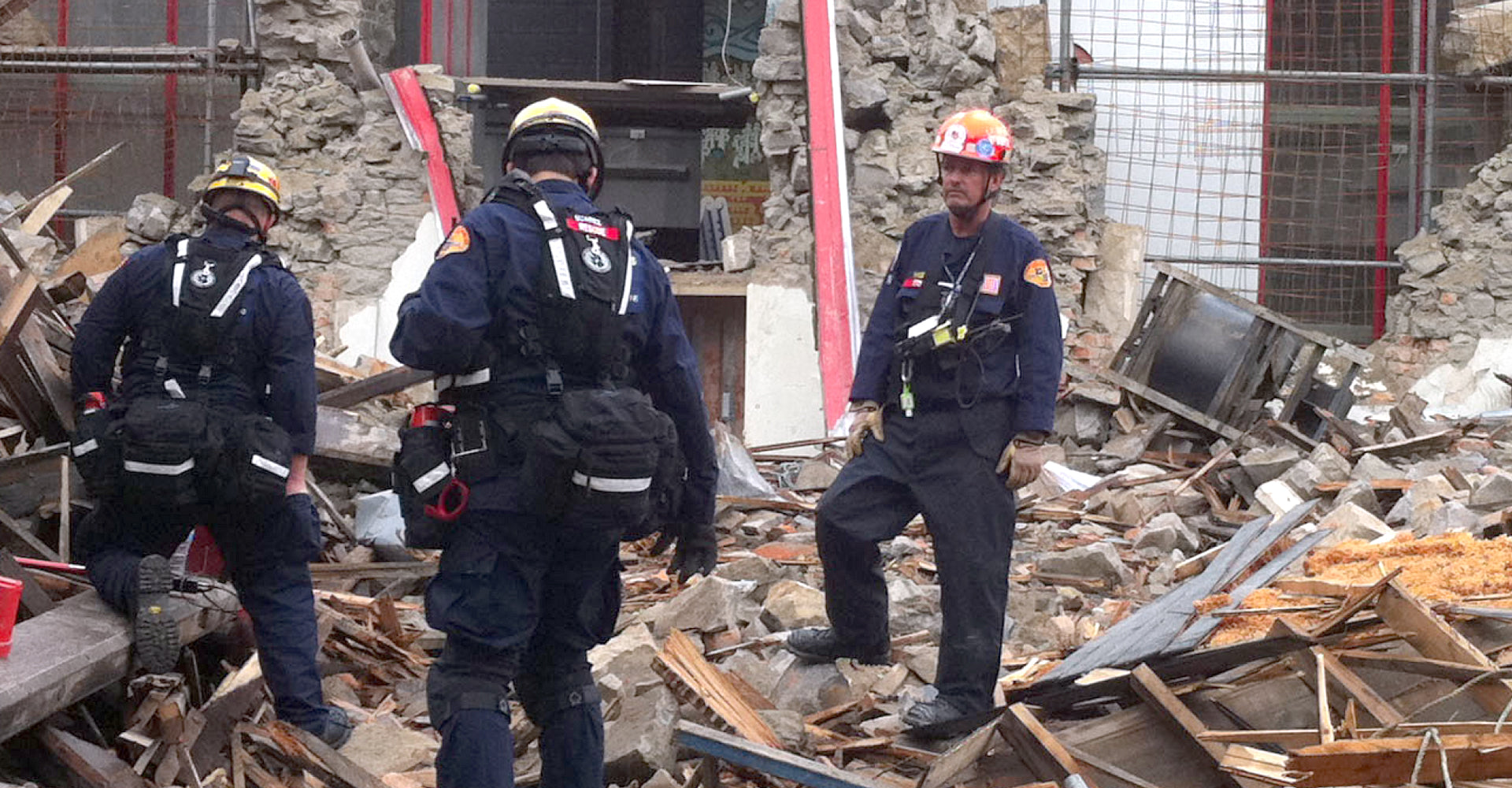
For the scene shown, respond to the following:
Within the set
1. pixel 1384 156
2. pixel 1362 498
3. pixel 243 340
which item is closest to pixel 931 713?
pixel 243 340

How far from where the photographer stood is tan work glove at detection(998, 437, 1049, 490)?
5117 millimetres

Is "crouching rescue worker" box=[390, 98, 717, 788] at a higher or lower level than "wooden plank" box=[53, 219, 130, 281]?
lower

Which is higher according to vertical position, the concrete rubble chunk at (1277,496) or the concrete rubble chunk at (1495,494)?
the concrete rubble chunk at (1495,494)

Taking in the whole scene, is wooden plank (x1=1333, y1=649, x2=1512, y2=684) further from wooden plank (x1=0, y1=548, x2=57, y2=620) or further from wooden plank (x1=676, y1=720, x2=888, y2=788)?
wooden plank (x1=0, y1=548, x2=57, y2=620)

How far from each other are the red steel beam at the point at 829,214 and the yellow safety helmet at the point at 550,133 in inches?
278

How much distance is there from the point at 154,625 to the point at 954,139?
2.76 metres

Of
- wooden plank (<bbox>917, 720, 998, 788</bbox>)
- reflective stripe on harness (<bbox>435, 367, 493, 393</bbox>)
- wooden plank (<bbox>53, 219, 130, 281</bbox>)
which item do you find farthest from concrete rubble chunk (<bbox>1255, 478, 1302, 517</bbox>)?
wooden plank (<bbox>53, 219, 130, 281</bbox>)

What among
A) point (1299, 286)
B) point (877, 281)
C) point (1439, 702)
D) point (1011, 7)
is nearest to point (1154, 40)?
point (1011, 7)

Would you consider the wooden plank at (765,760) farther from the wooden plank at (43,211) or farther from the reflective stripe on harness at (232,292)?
the wooden plank at (43,211)

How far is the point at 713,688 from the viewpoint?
5.15 m

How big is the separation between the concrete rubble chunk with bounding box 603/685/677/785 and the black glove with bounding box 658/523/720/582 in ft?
1.99

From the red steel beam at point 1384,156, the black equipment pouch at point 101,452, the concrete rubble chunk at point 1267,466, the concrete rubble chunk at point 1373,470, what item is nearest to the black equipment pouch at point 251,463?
the black equipment pouch at point 101,452

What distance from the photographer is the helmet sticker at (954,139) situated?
17.0 ft

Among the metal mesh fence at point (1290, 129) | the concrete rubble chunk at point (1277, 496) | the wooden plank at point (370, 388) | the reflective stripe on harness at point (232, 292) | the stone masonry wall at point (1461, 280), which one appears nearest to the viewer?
the reflective stripe on harness at point (232, 292)
